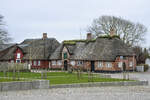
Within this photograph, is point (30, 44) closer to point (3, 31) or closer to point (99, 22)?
point (99, 22)

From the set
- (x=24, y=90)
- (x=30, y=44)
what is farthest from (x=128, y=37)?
(x=24, y=90)

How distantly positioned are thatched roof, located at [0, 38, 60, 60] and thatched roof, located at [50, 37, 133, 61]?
6448 mm

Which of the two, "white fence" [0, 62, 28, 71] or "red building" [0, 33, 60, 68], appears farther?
"red building" [0, 33, 60, 68]

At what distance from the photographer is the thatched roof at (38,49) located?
203 ft

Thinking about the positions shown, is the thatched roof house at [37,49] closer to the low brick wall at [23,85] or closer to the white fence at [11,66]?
the white fence at [11,66]

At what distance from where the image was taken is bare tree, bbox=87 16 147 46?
6341 cm

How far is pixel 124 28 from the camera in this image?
208 feet

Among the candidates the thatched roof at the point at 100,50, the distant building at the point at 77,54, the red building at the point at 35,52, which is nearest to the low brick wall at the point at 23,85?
the distant building at the point at 77,54

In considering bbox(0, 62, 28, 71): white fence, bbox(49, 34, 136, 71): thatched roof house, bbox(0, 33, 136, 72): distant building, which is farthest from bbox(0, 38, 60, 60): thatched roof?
bbox(0, 62, 28, 71): white fence

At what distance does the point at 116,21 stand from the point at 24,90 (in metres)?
47.4

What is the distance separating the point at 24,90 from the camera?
63.6ft

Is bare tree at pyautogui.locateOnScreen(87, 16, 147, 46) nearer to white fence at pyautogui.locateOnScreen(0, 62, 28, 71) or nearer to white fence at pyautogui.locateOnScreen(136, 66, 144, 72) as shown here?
white fence at pyautogui.locateOnScreen(136, 66, 144, 72)

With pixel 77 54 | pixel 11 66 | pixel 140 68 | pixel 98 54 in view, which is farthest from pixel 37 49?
pixel 140 68

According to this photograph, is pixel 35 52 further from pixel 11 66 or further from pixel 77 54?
pixel 11 66
